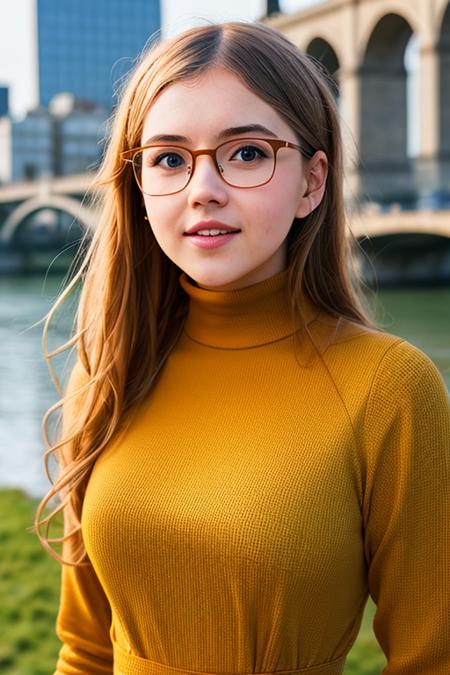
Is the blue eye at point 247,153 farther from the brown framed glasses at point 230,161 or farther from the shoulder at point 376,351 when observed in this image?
the shoulder at point 376,351

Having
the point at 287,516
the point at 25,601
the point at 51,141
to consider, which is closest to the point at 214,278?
the point at 287,516

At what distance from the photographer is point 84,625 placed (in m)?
1.69

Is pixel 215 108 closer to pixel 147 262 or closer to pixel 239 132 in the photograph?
pixel 239 132

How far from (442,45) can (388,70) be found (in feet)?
11.5

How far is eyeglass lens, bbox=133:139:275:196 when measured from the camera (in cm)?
144

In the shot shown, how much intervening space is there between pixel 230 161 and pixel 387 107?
36333 millimetres

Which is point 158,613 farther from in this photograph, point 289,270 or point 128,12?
point 128,12

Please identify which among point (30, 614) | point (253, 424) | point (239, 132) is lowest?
point (30, 614)

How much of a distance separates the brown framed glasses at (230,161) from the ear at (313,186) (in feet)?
0.21

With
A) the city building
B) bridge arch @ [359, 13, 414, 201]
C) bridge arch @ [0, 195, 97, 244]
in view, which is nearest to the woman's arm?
bridge arch @ [359, 13, 414, 201]

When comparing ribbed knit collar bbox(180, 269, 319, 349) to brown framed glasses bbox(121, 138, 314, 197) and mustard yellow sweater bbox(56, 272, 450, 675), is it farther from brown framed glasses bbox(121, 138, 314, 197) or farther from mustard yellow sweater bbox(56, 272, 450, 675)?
brown framed glasses bbox(121, 138, 314, 197)

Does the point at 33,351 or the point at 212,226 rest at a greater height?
the point at 212,226

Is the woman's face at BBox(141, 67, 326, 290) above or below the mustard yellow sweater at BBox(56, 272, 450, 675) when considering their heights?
above

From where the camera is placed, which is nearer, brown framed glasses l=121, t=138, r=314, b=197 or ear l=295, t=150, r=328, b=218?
brown framed glasses l=121, t=138, r=314, b=197
